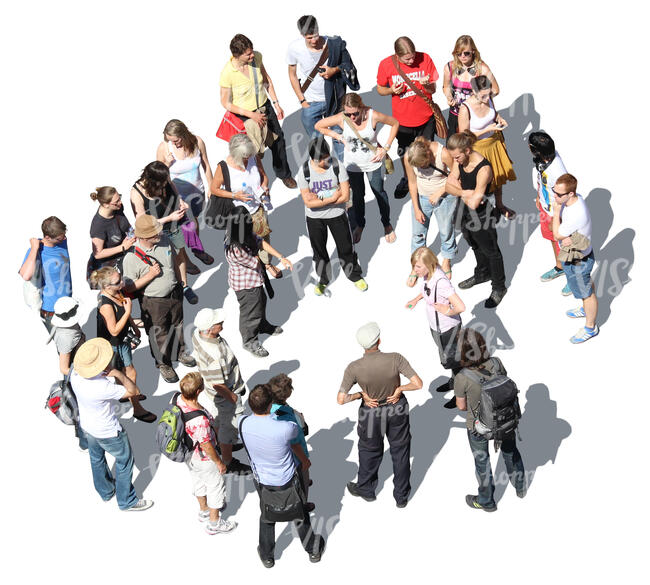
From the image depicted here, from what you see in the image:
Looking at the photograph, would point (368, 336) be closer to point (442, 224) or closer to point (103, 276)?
point (103, 276)

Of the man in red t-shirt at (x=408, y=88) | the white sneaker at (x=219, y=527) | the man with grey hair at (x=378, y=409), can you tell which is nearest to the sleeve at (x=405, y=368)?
the man with grey hair at (x=378, y=409)

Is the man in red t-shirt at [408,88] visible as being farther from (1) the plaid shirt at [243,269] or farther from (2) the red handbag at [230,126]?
(1) the plaid shirt at [243,269]

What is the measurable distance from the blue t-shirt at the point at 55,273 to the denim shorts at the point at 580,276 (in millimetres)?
6169

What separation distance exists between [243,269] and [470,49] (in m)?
4.43

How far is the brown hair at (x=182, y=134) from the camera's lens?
641 inches

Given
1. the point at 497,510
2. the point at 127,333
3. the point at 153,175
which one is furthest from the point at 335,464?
the point at 153,175

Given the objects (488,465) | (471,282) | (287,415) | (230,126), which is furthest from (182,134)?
(488,465)

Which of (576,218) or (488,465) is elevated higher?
(576,218)

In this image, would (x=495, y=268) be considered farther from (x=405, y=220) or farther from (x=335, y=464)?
(x=335, y=464)

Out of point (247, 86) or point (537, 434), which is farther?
point (247, 86)

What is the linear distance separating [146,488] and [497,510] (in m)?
4.13

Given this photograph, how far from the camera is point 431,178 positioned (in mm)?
16016

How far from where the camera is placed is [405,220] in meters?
18.0

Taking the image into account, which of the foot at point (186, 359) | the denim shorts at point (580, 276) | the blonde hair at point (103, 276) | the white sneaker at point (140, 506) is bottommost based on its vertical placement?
the white sneaker at point (140, 506)
